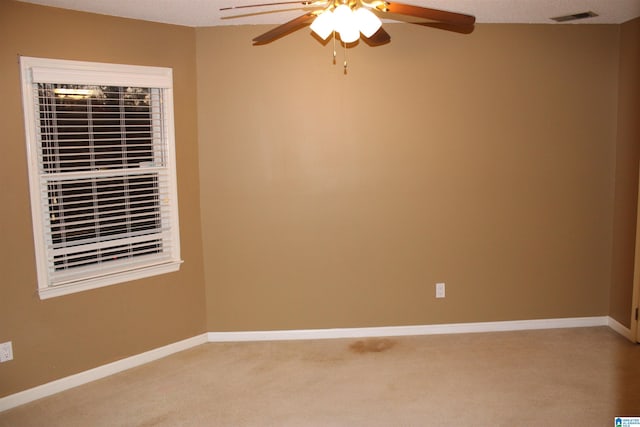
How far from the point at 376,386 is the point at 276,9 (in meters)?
2.55

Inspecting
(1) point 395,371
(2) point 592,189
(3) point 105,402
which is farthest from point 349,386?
(2) point 592,189

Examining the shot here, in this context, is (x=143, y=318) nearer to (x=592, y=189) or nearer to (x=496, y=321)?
(x=496, y=321)

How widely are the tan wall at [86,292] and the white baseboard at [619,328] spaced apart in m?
3.33

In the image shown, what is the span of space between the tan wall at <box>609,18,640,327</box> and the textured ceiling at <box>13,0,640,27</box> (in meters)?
0.26

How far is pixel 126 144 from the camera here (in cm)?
376

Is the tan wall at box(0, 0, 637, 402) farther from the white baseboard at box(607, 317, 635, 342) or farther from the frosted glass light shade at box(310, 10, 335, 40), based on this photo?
the frosted glass light shade at box(310, 10, 335, 40)

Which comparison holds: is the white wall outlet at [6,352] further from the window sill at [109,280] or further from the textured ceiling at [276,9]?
the textured ceiling at [276,9]

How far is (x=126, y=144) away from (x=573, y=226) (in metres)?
3.53

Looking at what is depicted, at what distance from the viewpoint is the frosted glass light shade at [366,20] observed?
228 cm

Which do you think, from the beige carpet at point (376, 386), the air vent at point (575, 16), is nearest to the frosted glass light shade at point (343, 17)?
the beige carpet at point (376, 386)

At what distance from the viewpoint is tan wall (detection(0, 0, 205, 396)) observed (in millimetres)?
3225

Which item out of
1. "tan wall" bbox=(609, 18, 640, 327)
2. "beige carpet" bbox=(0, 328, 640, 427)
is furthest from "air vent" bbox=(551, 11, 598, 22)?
"beige carpet" bbox=(0, 328, 640, 427)

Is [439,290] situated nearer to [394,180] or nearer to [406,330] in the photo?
[406,330]

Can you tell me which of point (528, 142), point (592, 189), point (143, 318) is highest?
point (528, 142)
